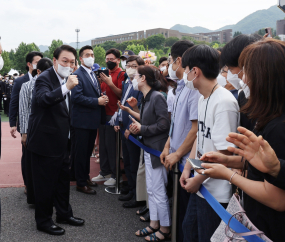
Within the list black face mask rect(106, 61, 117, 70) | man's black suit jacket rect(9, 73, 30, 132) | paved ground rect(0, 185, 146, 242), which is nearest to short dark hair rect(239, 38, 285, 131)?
paved ground rect(0, 185, 146, 242)

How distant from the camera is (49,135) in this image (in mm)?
3488

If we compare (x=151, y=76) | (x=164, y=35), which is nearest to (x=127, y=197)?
(x=151, y=76)

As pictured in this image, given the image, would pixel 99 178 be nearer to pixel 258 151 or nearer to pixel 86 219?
pixel 86 219

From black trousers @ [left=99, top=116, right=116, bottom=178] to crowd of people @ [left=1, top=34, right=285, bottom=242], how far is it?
2cm

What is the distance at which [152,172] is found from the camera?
3426 mm

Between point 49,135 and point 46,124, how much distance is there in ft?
0.45

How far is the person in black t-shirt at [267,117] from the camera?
1.32 meters

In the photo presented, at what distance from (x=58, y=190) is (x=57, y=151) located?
590 millimetres

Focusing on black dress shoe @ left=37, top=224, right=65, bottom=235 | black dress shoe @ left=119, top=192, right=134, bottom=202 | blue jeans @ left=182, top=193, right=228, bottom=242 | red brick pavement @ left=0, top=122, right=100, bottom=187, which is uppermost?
blue jeans @ left=182, top=193, right=228, bottom=242

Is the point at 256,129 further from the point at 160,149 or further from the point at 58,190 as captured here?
the point at 58,190

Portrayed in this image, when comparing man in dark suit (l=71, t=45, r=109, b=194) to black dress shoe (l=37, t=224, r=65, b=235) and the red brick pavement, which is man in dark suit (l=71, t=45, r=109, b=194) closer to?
the red brick pavement

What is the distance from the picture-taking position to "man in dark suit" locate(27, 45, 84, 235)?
3.42 metres

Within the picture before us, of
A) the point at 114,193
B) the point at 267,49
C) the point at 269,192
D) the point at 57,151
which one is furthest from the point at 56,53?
the point at 269,192

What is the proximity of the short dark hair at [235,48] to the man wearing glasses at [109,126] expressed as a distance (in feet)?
10.8
